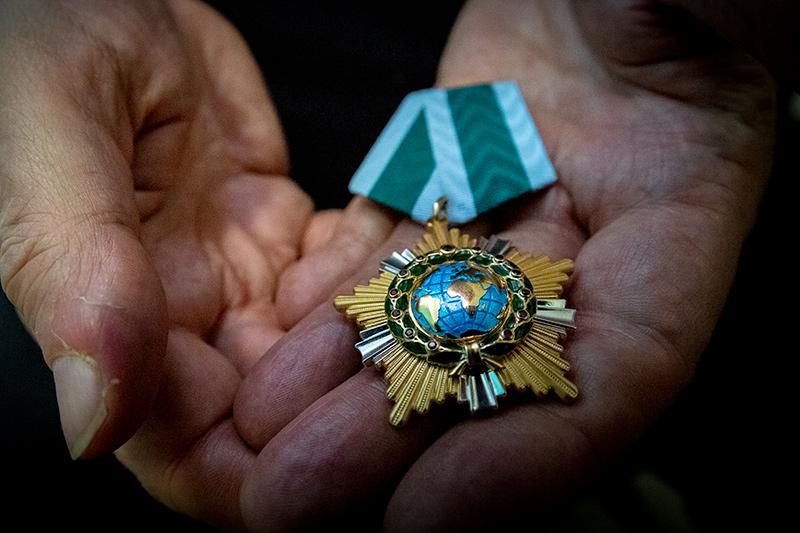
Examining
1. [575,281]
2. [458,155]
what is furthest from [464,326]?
[458,155]

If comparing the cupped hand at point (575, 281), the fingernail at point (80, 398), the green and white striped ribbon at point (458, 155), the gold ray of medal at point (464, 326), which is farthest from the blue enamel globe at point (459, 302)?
the fingernail at point (80, 398)

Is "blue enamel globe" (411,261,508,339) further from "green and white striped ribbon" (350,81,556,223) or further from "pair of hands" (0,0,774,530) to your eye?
"green and white striped ribbon" (350,81,556,223)

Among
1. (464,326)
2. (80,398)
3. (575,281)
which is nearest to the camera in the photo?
(80,398)

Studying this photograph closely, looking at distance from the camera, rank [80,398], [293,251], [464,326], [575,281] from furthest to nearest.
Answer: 1. [293,251]
2. [575,281]
3. [464,326]
4. [80,398]

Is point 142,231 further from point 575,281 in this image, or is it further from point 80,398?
point 575,281

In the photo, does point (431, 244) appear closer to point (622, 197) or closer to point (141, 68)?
point (622, 197)

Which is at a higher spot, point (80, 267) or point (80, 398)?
point (80, 267)

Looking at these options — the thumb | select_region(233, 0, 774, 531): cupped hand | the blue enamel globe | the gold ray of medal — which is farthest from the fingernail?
the blue enamel globe
